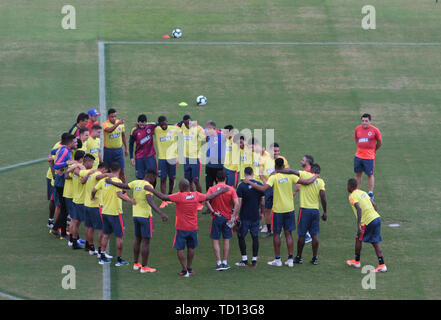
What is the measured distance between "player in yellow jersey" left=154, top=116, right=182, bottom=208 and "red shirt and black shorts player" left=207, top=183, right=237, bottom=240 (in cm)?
354

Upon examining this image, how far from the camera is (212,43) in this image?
29.5m

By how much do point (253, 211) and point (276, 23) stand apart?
55.9ft

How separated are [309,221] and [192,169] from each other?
13.3 ft

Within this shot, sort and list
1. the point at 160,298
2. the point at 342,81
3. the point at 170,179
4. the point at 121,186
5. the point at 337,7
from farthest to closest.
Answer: the point at 337,7, the point at 342,81, the point at 170,179, the point at 121,186, the point at 160,298

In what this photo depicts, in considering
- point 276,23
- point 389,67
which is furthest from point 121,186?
point 276,23

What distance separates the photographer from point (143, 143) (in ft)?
60.7

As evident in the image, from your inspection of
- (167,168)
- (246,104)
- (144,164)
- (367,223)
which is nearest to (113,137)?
(144,164)

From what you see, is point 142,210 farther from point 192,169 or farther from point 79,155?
point 192,169

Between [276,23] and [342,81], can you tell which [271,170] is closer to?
[342,81]

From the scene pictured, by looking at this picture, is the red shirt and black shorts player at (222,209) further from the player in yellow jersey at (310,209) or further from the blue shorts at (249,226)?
the player in yellow jersey at (310,209)

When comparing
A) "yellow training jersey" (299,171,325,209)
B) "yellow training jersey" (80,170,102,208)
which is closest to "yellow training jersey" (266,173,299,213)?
"yellow training jersey" (299,171,325,209)

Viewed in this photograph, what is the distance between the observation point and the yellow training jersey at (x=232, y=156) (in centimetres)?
1772

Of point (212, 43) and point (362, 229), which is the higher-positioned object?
point (212, 43)

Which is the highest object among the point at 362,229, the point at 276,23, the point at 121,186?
the point at 276,23
